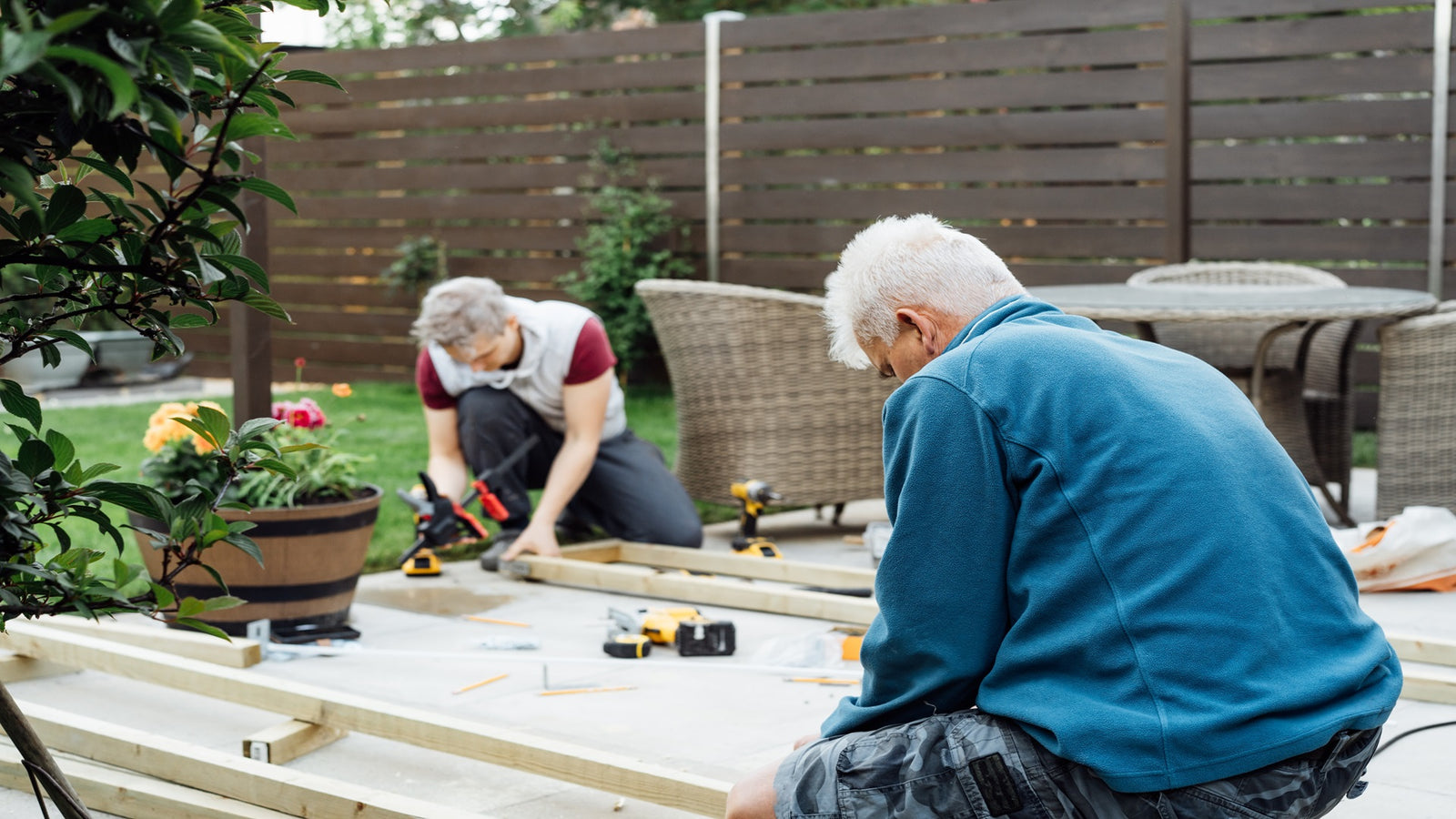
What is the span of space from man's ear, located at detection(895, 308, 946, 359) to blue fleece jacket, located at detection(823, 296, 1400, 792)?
4.8 inches

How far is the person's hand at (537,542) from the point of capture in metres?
4.14

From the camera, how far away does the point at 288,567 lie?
3.23m

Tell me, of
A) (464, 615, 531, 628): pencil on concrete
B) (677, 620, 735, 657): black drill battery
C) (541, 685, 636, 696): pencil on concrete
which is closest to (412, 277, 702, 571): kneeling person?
(464, 615, 531, 628): pencil on concrete

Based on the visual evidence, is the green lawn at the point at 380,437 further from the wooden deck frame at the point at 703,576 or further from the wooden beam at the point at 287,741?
the wooden beam at the point at 287,741

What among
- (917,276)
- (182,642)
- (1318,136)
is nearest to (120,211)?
(917,276)

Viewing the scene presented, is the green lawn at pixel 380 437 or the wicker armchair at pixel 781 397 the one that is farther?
the wicker armchair at pixel 781 397

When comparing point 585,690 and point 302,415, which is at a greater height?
point 302,415

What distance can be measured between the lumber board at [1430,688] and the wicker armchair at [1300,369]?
1.82 m

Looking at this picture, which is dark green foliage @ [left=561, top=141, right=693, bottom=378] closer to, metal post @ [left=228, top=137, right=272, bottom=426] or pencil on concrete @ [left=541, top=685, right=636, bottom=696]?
metal post @ [left=228, top=137, right=272, bottom=426]

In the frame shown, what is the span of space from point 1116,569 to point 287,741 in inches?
65.4

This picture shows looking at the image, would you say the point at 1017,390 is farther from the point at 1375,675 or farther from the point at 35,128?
the point at 35,128

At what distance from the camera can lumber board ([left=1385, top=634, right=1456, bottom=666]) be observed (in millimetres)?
2963

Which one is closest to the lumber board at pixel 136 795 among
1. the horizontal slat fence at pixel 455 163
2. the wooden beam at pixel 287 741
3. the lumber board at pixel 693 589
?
the wooden beam at pixel 287 741

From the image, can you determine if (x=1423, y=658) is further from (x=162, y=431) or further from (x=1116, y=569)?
(x=162, y=431)
